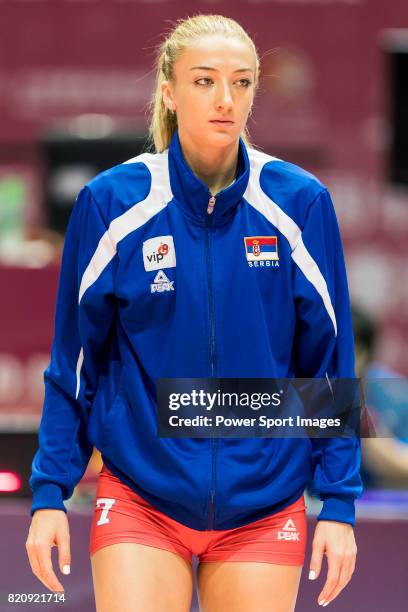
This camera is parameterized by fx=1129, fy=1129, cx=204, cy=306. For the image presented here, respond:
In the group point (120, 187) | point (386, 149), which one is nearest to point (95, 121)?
point (386, 149)

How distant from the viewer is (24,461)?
8.50 feet

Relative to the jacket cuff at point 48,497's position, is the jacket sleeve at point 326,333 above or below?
above

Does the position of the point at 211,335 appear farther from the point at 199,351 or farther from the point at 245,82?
the point at 245,82

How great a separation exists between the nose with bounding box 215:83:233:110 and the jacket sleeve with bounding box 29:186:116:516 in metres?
0.27

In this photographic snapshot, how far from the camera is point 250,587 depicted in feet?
6.01

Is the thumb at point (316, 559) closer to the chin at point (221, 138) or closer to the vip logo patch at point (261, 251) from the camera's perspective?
the vip logo patch at point (261, 251)

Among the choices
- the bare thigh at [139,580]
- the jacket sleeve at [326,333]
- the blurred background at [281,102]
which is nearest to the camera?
the bare thigh at [139,580]

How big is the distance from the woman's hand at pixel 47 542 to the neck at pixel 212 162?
62 cm

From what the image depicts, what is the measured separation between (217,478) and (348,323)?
14.2 inches

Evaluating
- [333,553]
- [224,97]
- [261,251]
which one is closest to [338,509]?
[333,553]

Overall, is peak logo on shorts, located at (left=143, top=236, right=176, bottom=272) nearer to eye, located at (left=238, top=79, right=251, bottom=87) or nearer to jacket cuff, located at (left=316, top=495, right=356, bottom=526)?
eye, located at (left=238, top=79, right=251, bottom=87)

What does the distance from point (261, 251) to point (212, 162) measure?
0.63ft

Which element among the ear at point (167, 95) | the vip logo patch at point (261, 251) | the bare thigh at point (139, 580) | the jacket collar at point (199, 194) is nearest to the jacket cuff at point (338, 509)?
the bare thigh at point (139, 580)

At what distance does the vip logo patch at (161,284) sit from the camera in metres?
1.88
